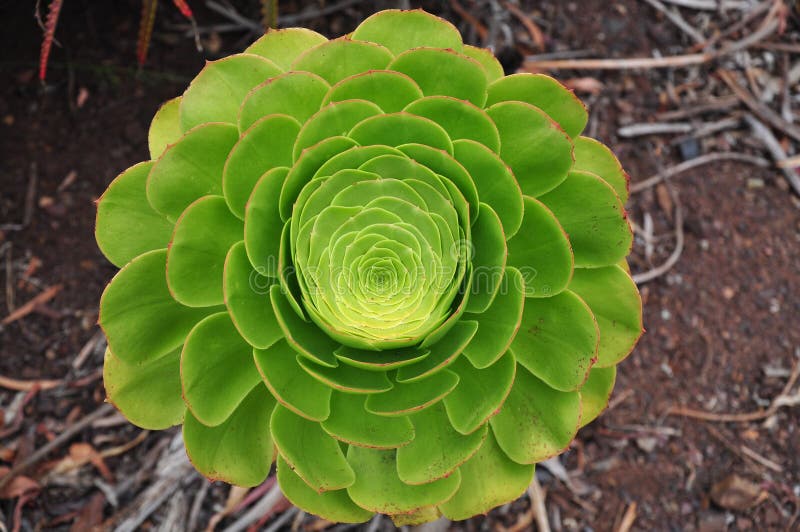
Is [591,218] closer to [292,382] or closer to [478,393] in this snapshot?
[478,393]

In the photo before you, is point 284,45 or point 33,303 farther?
point 33,303

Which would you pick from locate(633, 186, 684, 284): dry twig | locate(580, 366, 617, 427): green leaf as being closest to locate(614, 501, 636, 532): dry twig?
locate(633, 186, 684, 284): dry twig

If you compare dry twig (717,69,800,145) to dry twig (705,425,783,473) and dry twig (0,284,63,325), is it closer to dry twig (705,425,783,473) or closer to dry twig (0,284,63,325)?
dry twig (705,425,783,473)

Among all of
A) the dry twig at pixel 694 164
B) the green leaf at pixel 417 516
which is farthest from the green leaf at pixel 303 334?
the dry twig at pixel 694 164

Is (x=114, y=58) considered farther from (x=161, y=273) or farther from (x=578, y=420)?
(x=578, y=420)

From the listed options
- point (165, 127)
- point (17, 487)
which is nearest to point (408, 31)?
point (165, 127)

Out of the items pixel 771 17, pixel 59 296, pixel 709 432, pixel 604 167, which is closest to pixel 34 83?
pixel 59 296
